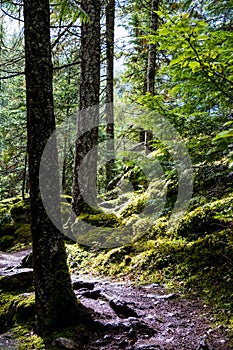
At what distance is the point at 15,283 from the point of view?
17.9 ft

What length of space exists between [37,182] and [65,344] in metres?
1.92

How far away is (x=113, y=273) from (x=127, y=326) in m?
2.30

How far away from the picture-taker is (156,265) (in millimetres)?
5672

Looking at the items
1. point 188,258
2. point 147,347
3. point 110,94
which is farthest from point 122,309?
point 110,94

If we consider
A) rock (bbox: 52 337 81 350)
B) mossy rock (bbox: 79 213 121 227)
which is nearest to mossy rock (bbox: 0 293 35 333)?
rock (bbox: 52 337 81 350)

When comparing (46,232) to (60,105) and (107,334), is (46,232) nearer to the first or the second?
(107,334)

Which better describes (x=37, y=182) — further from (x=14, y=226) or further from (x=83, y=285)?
(x=14, y=226)

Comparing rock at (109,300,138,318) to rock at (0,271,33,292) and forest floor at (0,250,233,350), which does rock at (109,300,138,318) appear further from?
rock at (0,271,33,292)

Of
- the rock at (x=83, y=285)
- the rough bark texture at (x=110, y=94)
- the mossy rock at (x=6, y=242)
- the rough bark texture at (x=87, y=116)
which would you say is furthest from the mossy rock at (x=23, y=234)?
the rock at (x=83, y=285)

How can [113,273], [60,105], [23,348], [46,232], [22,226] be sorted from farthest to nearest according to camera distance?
[60,105], [22,226], [113,273], [46,232], [23,348]

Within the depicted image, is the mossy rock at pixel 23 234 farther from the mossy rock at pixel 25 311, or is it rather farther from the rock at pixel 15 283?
the mossy rock at pixel 25 311

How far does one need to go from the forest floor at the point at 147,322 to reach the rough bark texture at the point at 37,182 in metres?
0.51

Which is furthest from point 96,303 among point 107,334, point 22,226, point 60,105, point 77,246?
point 60,105

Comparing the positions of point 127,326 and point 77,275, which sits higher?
point 127,326
